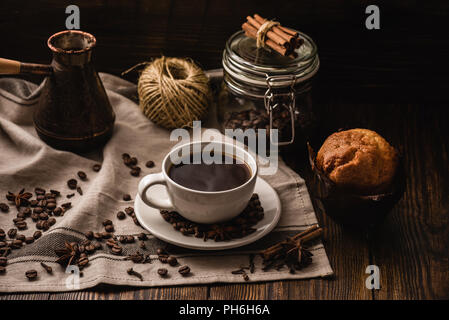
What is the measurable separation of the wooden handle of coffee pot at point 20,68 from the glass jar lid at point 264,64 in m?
0.51

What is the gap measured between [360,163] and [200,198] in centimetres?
37

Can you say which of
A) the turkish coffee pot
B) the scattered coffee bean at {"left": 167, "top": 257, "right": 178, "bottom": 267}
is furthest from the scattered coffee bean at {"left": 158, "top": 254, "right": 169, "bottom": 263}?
the turkish coffee pot

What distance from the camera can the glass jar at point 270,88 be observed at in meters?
1.50

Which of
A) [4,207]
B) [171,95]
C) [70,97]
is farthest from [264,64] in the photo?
[4,207]

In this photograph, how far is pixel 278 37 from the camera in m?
1.49

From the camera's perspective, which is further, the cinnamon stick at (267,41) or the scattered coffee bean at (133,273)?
the cinnamon stick at (267,41)

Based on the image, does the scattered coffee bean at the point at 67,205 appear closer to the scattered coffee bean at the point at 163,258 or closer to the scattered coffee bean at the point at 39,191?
the scattered coffee bean at the point at 39,191

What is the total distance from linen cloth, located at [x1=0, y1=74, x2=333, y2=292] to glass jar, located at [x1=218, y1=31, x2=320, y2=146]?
13 cm

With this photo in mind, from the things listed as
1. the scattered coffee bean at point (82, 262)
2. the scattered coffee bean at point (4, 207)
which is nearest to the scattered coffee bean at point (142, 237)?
the scattered coffee bean at point (82, 262)

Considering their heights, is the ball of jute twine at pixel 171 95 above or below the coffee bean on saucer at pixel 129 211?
above

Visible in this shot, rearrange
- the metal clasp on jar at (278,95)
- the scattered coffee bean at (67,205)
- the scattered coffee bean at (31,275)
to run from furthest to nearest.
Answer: the metal clasp on jar at (278,95) < the scattered coffee bean at (67,205) < the scattered coffee bean at (31,275)

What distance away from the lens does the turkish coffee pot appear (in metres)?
1.45

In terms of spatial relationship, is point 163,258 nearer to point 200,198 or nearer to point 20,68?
point 200,198

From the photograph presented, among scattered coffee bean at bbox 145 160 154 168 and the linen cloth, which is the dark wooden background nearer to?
the linen cloth
